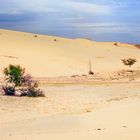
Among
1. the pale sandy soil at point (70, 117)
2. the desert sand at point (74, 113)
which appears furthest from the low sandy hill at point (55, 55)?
the pale sandy soil at point (70, 117)

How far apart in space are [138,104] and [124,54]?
159ft

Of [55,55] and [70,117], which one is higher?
[55,55]

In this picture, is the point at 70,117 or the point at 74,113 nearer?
the point at 70,117

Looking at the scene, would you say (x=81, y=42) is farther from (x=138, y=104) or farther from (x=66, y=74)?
(x=138, y=104)

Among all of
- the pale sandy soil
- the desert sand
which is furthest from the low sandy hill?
the pale sandy soil

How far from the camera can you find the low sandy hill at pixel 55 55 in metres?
46.4

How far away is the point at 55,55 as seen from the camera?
58.3 metres

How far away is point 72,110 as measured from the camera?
800 inches

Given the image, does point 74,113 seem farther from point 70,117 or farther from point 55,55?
point 55,55

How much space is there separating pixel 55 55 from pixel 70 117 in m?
40.1

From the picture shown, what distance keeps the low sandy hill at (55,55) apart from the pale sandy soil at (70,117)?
61.0 ft

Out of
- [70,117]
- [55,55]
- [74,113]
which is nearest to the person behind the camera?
[70,117]

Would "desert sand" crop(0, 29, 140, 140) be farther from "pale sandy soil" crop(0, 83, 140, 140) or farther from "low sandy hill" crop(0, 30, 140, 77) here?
"low sandy hill" crop(0, 30, 140, 77)

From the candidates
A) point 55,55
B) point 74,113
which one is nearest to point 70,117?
point 74,113
